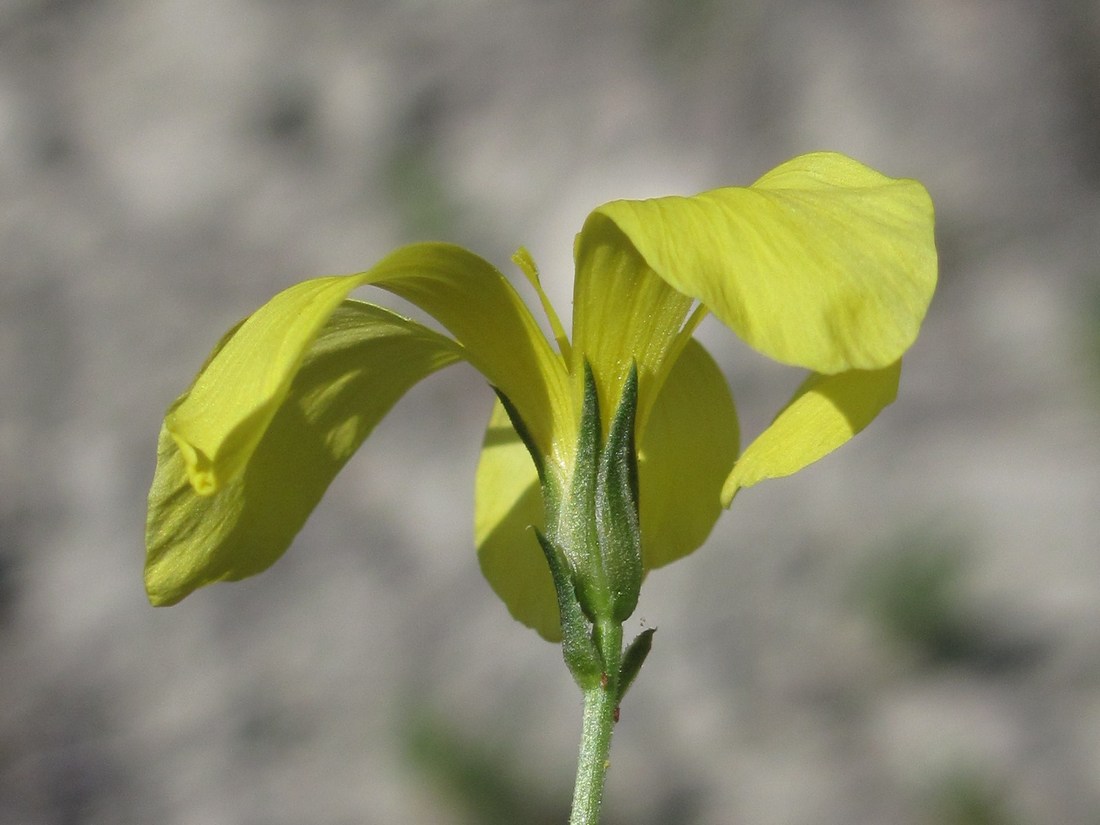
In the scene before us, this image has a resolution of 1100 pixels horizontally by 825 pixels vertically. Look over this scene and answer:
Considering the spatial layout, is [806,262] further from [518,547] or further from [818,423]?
[518,547]

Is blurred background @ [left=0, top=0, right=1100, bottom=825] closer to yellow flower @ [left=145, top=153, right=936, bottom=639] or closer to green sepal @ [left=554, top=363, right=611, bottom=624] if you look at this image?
yellow flower @ [left=145, top=153, right=936, bottom=639]

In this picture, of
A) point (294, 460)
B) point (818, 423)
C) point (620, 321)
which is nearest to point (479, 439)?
point (294, 460)

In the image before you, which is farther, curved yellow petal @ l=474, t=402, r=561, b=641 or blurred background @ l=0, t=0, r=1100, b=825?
blurred background @ l=0, t=0, r=1100, b=825

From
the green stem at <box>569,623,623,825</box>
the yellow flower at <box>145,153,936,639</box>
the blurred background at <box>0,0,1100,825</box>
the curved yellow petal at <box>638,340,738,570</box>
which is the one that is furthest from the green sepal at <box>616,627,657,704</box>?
the blurred background at <box>0,0,1100,825</box>

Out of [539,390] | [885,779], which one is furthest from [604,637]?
[885,779]

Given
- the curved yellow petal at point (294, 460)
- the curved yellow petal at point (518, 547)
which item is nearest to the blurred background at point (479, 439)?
the curved yellow petal at point (518, 547)

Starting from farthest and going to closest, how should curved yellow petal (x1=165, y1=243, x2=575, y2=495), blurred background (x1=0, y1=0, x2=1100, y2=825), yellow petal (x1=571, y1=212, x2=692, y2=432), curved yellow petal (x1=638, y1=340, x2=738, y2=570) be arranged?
blurred background (x1=0, y1=0, x2=1100, y2=825)
curved yellow petal (x1=638, y1=340, x2=738, y2=570)
yellow petal (x1=571, y1=212, x2=692, y2=432)
curved yellow petal (x1=165, y1=243, x2=575, y2=495)

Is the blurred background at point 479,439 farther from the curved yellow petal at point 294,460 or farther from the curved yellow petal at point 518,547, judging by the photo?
the curved yellow petal at point 294,460

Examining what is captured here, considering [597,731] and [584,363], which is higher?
[584,363]
